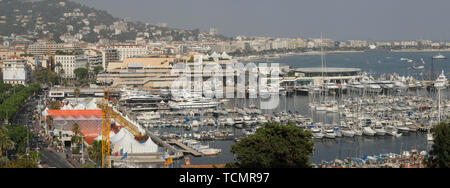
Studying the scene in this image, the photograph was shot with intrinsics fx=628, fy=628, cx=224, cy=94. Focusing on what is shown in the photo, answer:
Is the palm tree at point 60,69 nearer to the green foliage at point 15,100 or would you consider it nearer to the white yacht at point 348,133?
the green foliage at point 15,100

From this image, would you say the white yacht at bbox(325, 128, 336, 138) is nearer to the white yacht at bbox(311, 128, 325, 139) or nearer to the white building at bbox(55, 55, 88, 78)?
the white yacht at bbox(311, 128, 325, 139)

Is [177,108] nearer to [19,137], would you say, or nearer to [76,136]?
[76,136]

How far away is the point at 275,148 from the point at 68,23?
3954 inches

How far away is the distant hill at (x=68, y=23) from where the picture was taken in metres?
96.5

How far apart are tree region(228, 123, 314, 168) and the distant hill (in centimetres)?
7867

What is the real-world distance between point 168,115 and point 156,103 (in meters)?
3.50

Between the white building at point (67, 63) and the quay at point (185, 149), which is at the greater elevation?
the white building at point (67, 63)

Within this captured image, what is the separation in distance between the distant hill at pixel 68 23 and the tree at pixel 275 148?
258 ft

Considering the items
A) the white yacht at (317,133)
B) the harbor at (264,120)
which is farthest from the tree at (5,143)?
the white yacht at (317,133)

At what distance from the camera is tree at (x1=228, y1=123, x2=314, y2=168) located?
12.9m

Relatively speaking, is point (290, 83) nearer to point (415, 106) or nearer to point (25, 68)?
point (415, 106)

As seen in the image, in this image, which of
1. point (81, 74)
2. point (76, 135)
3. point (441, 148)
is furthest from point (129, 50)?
point (441, 148)

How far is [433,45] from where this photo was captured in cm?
13350
